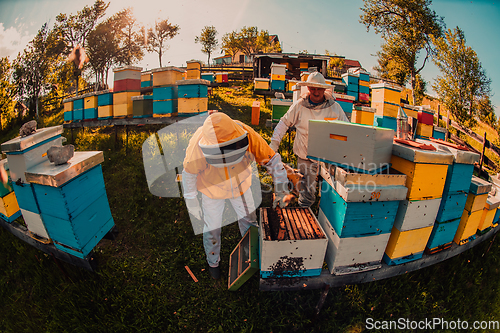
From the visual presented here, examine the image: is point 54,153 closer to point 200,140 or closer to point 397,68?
point 200,140

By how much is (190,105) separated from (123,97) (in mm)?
1987

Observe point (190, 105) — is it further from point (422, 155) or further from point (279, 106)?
point (422, 155)

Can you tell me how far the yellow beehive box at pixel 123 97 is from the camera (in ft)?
16.0

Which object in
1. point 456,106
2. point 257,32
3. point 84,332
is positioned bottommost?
point 84,332

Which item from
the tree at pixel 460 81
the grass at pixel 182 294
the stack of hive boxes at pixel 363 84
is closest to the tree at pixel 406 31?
the tree at pixel 460 81

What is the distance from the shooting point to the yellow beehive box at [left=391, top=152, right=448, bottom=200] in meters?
1.74

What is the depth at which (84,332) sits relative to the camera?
222cm

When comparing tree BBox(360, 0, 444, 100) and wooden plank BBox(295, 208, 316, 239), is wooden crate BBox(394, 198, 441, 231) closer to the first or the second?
wooden plank BBox(295, 208, 316, 239)

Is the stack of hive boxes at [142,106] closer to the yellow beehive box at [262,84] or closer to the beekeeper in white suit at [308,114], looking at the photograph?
the beekeeper in white suit at [308,114]

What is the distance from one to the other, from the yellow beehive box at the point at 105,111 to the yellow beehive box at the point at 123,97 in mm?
248

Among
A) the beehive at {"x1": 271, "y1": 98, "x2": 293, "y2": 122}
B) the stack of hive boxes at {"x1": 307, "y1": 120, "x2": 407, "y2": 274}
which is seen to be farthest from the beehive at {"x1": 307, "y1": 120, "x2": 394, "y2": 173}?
the beehive at {"x1": 271, "y1": 98, "x2": 293, "y2": 122}

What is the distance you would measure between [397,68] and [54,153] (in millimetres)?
22158

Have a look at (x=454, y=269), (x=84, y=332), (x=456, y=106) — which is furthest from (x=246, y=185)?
(x=456, y=106)

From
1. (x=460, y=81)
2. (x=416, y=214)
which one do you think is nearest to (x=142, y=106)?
(x=416, y=214)
